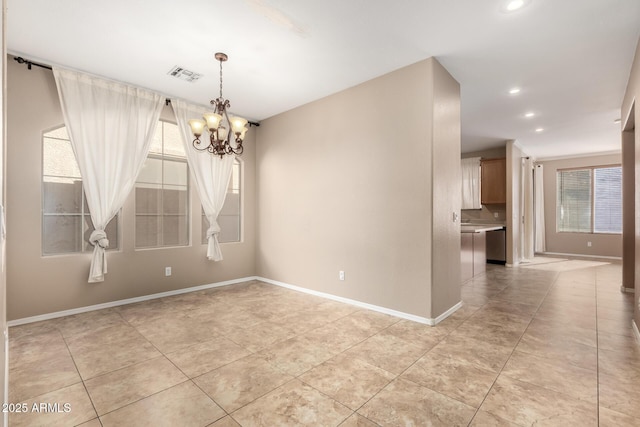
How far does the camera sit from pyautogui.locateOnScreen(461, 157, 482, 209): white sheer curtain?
24.4 ft

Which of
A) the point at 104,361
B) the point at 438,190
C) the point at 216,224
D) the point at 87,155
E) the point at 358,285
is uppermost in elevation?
the point at 87,155

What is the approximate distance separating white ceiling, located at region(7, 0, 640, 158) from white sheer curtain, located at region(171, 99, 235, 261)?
0.33 metres

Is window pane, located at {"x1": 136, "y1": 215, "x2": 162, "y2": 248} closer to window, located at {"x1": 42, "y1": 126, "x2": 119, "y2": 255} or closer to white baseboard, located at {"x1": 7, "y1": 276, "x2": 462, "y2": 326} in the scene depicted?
window, located at {"x1": 42, "y1": 126, "x2": 119, "y2": 255}

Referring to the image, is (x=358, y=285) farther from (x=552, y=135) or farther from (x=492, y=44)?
(x=552, y=135)

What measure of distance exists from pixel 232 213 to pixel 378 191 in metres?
2.79

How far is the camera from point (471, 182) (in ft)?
24.8

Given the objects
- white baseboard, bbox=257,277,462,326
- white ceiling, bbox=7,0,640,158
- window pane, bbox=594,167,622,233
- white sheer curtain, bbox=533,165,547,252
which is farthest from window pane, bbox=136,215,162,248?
→ window pane, bbox=594,167,622,233

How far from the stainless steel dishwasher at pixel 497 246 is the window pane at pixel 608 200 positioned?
316 centimetres

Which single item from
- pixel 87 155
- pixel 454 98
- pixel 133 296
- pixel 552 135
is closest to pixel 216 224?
pixel 133 296

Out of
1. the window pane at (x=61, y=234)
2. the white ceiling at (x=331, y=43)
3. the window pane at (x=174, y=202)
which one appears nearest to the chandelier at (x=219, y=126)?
the white ceiling at (x=331, y=43)

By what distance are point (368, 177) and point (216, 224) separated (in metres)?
2.53

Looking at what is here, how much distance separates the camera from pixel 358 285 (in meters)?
3.85

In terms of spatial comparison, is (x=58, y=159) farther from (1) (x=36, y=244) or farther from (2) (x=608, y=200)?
(2) (x=608, y=200)

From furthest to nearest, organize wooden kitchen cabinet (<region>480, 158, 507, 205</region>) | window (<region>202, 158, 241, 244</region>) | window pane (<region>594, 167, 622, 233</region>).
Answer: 1. window pane (<region>594, 167, 622, 233</region>)
2. wooden kitchen cabinet (<region>480, 158, 507, 205</region>)
3. window (<region>202, 158, 241, 244</region>)
